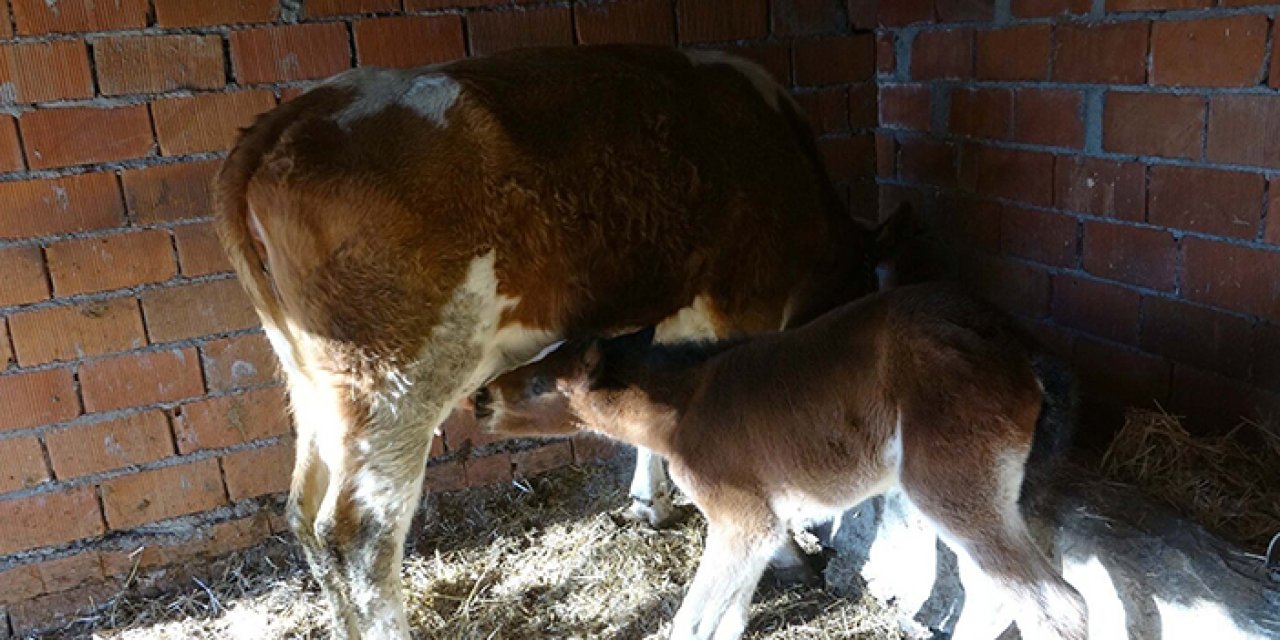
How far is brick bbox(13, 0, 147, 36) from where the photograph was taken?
3264 mm

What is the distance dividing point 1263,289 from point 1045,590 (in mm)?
1326

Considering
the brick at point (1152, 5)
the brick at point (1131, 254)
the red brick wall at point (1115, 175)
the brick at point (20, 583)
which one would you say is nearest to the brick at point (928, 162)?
the red brick wall at point (1115, 175)

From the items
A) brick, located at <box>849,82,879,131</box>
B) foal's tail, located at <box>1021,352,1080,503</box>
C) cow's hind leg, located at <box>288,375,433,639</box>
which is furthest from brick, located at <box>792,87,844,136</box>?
cow's hind leg, located at <box>288,375,433,639</box>

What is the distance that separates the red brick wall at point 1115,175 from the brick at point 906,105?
0.04ft

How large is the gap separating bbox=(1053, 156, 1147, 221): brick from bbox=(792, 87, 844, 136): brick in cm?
114

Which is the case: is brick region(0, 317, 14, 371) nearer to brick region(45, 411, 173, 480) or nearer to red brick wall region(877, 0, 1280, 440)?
brick region(45, 411, 173, 480)

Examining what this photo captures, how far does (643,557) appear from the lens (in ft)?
12.6

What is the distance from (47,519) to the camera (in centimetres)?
368

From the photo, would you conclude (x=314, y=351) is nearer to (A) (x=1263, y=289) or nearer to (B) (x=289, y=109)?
(B) (x=289, y=109)

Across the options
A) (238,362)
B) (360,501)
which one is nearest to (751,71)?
(360,501)

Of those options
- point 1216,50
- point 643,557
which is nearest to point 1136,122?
point 1216,50

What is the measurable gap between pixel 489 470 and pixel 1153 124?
119 inches

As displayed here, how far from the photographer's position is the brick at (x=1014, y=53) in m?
3.55

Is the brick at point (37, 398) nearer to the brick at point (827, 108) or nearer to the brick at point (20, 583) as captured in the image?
the brick at point (20, 583)
